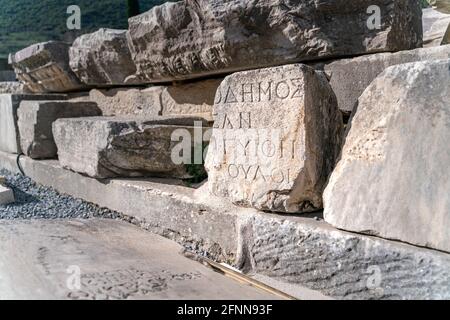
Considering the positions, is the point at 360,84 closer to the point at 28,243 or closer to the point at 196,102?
the point at 196,102

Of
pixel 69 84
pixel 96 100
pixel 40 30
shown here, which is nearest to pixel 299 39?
pixel 96 100

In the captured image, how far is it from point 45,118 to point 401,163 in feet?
11.5

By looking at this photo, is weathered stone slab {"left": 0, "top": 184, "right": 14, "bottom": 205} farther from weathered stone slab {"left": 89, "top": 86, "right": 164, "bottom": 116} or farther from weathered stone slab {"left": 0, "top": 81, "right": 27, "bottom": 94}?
weathered stone slab {"left": 0, "top": 81, "right": 27, "bottom": 94}

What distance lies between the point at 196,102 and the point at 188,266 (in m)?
A: 1.61

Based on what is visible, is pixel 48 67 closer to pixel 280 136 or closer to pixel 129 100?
pixel 129 100

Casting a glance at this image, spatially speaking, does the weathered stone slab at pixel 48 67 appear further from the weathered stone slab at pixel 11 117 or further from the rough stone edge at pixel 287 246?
the rough stone edge at pixel 287 246

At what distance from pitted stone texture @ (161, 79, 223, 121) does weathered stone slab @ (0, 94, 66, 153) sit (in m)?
1.91

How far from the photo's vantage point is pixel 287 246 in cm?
194

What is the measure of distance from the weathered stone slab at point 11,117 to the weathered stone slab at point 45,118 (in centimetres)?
31

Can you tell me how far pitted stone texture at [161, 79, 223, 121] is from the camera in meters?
3.31

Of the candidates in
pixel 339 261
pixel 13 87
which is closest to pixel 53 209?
pixel 339 261

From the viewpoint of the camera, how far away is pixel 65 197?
12.2 feet

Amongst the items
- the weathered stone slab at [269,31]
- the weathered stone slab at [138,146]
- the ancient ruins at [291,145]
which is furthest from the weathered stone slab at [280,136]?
the weathered stone slab at [138,146]

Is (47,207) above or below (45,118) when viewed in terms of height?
below
